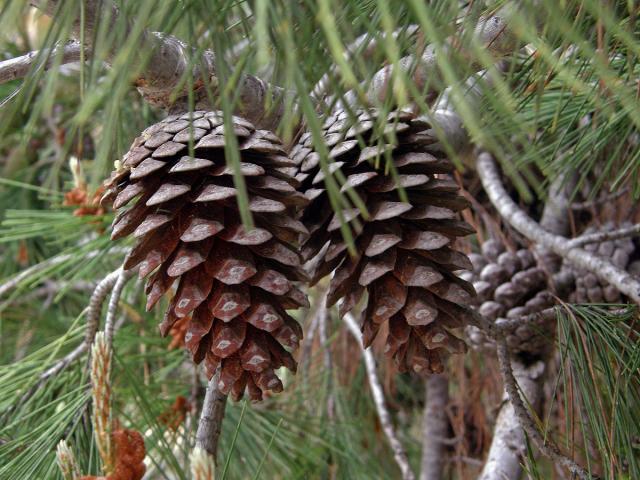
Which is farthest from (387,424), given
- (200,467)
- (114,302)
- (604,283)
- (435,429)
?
(200,467)

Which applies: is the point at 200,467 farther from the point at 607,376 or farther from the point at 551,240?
the point at 551,240

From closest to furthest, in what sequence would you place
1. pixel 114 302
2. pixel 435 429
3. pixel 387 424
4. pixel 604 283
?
pixel 114 302
pixel 604 283
pixel 387 424
pixel 435 429

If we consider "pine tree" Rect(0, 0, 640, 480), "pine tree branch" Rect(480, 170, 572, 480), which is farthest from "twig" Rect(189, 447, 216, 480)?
"pine tree branch" Rect(480, 170, 572, 480)

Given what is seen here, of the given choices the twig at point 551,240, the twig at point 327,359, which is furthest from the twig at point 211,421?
the twig at point 327,359

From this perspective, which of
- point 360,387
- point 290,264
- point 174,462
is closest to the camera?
point 290,264

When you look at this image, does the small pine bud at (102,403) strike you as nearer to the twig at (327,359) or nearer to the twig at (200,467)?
the twig at (200,467)

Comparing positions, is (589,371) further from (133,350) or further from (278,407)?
(133,350)

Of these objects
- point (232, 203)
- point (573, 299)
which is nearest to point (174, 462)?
point (232, 203)

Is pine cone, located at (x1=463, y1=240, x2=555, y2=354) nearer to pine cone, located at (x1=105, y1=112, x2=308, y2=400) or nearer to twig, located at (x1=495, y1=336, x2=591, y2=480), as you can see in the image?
twig, located at (x1=495, y1=336, x2=591, y2=480)
